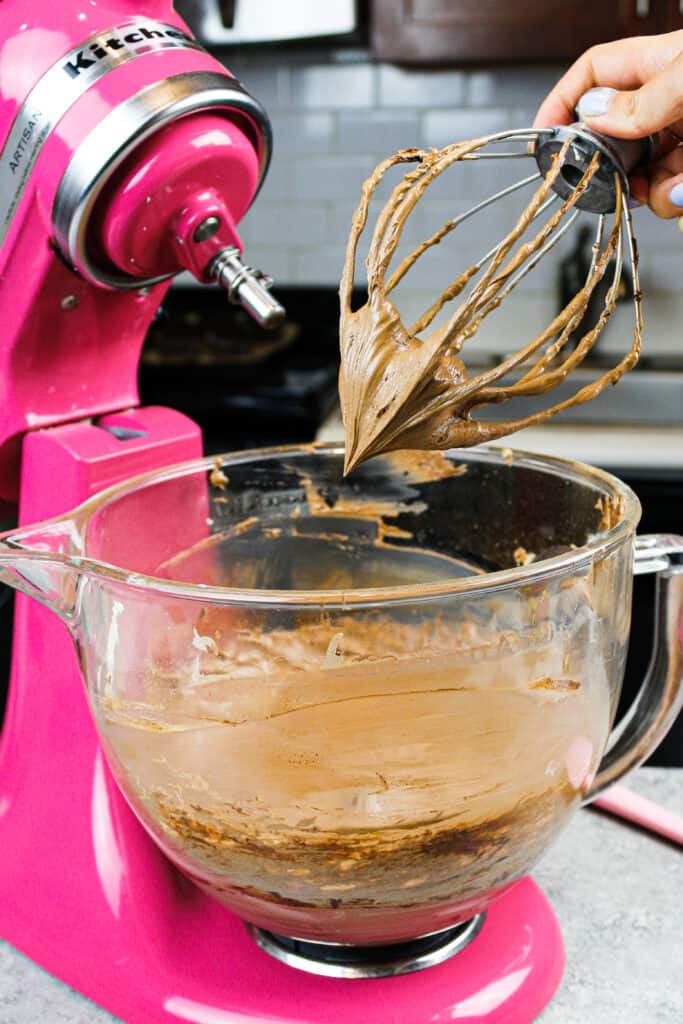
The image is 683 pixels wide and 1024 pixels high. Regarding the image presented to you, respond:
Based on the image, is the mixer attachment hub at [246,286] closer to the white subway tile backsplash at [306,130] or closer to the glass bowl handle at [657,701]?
the glass bowl handle at [657,701]

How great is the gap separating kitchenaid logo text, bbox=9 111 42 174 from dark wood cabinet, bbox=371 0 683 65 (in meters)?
1.38

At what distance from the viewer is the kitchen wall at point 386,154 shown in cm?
207

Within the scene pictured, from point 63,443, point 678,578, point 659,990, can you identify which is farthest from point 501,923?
point 63,443

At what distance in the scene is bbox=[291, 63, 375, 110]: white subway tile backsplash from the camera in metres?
2.11

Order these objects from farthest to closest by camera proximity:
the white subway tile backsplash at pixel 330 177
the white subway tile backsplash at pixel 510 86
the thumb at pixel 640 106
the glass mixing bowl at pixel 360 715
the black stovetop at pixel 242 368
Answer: the white subway tile backsplash at pixel 330 177 → the white subway tile backsplash at pixel 510 86 → the black stovetop at pixel 242 368 → the thumb at pixel 640 106 → the glass mixing bowl at pixel 360 715

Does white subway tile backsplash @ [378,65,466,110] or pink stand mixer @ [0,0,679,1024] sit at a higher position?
white subway tile backsplash @ [378,65,466,110]

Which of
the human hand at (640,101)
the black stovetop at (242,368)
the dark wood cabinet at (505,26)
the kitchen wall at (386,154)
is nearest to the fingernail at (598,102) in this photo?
the human hand at (640,101)

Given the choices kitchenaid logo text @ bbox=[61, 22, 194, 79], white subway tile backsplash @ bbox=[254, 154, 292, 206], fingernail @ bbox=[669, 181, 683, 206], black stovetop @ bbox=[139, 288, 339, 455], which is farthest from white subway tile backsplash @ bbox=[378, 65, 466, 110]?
kitchenaid logo text @ bbox=[61, 22, 194, 79]

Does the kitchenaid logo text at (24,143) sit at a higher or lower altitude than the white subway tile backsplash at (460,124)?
lower

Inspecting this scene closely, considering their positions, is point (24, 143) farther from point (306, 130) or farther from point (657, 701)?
point (306, 130)

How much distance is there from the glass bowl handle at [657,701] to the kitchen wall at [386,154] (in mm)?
1633

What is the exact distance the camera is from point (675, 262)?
2053 millimetres

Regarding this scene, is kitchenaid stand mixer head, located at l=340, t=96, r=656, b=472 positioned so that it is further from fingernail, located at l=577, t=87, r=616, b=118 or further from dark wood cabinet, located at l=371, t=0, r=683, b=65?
dark wood cabinet, located at l=371, t=0, r=683, b=65

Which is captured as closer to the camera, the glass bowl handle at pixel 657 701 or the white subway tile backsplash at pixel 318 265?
the glass bowl handle at pixel 657 701
